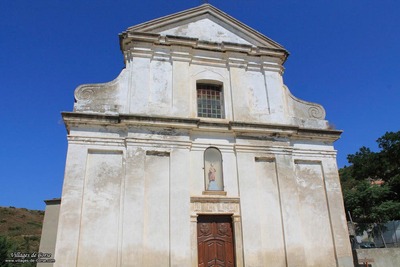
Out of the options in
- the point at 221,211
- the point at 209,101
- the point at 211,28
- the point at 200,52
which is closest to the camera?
the point at 221,211

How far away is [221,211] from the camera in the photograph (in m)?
11.1

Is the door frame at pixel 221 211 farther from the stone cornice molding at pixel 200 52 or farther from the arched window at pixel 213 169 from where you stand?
the stone cornice molding at pixel 200 52

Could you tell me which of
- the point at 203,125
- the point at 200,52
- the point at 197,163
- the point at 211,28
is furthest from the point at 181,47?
the point at 197,163

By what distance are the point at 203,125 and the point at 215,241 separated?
3875mm

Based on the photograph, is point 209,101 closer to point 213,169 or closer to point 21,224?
point 213,169

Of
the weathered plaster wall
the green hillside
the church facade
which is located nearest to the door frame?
the church facade

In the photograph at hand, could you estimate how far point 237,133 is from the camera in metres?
12.1

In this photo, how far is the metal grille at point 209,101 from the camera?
41.8 ft

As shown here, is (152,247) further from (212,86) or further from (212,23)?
(212,23)

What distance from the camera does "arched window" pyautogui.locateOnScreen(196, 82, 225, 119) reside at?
41.8ft

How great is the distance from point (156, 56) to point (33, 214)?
1838 inches

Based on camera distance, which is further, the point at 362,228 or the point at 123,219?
the point at 362,228

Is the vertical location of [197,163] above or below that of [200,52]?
below

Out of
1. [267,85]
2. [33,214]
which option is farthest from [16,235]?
[267,85]
